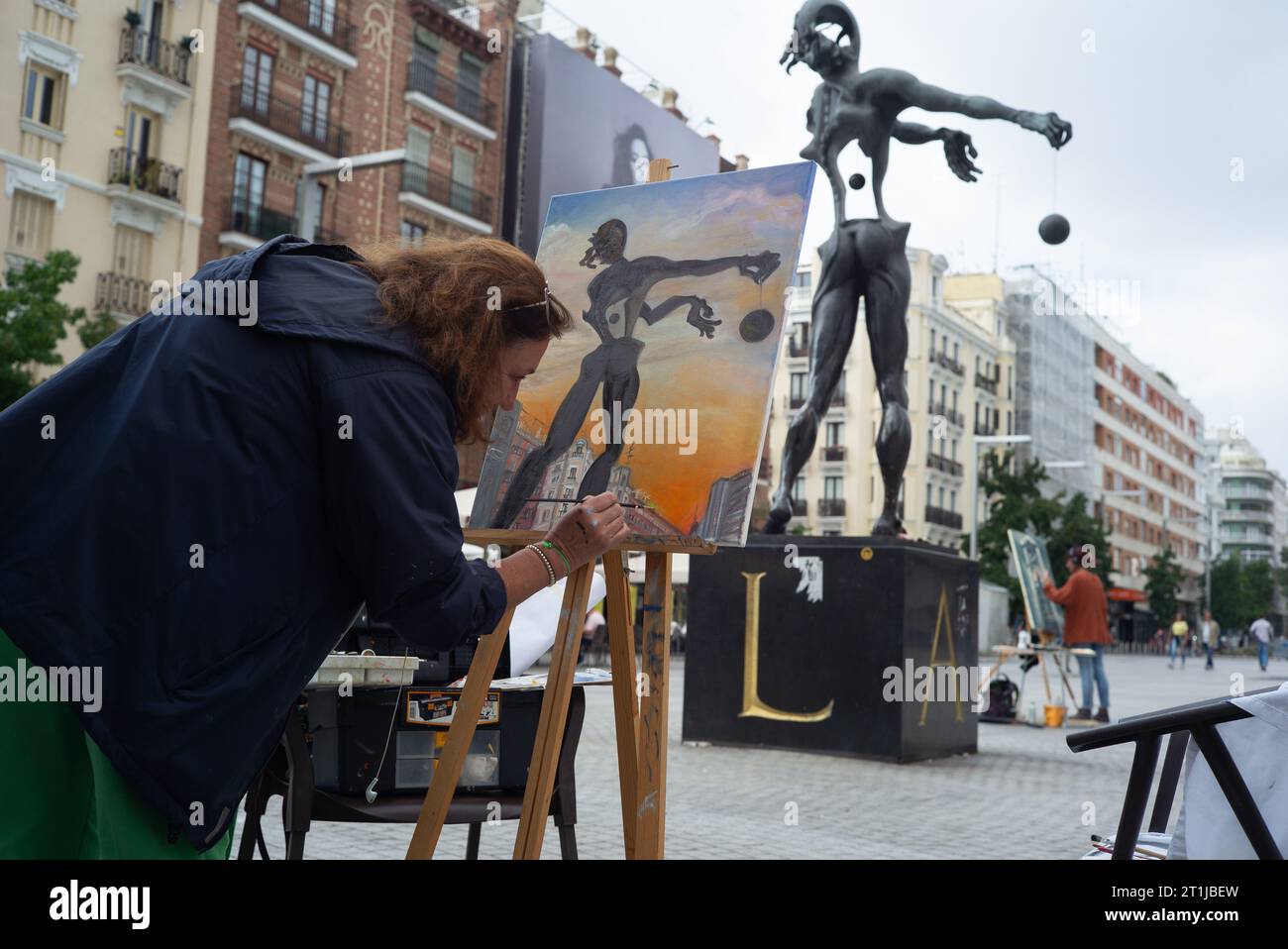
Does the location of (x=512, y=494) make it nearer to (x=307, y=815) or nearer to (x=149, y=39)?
(x=307, y=815)

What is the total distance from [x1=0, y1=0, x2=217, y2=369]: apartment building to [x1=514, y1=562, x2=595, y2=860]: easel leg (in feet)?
70.9

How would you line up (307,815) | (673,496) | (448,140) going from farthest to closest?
1. (448,140)
2. (673,496)
3. (307,815)

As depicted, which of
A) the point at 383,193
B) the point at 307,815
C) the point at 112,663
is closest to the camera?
the point at 112,663

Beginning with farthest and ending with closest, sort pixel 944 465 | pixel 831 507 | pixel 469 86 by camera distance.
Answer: pixel 944 465 → pixel 831 507 → pixel 469 86

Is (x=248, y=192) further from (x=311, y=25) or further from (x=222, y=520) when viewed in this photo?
(x=222, y=520)

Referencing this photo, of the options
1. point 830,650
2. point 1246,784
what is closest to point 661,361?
point 1246,784

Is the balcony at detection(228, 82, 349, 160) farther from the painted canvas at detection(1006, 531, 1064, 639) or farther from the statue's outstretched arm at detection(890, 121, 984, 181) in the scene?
the statue's outstretched arm at detection(890, 121, 984, 181)

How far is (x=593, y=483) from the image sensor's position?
4.12 m

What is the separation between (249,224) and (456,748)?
26870 mm

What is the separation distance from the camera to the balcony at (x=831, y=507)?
5628 cm

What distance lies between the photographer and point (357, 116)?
3170 centimetres

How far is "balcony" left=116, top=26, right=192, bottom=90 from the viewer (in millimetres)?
25578

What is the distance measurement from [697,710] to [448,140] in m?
28.2
